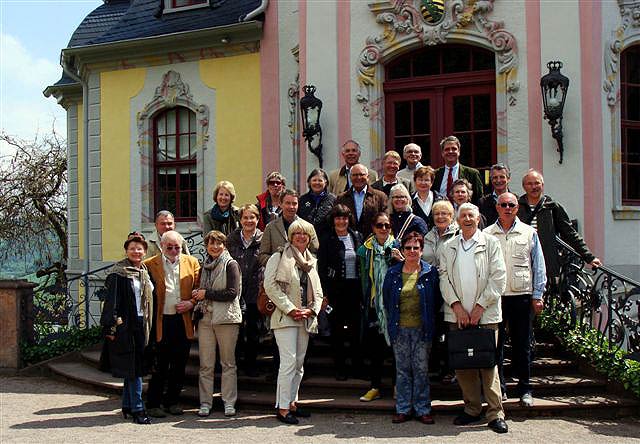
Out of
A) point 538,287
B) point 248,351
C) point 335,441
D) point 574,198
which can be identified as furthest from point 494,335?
point 574,198

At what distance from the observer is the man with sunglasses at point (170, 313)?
283 inches

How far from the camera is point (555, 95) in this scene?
9.50 meters

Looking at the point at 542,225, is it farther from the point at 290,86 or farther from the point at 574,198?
the point at 290,86

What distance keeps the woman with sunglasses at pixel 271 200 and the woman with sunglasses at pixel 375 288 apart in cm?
125

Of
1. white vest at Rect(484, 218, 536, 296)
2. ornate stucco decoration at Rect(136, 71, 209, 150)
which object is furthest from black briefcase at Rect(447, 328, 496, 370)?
ornate stucco decoration at Rect(136, 71, 209, 150)

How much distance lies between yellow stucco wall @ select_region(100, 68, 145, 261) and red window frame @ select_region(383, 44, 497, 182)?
5.69 metres

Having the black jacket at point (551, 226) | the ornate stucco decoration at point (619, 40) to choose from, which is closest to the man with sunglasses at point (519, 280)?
the black jacket at point (551, 226)

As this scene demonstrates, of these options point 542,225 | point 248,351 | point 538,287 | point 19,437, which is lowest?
point 19,437

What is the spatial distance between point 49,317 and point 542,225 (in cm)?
650

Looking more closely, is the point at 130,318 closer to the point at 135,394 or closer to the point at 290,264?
the point at 135,394

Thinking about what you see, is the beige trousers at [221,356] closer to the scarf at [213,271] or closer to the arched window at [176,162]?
the scarf at [213,271]

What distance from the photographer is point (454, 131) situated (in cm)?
1062

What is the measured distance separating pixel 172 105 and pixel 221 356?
310 inches

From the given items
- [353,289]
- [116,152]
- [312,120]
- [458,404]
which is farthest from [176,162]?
[458,404]
